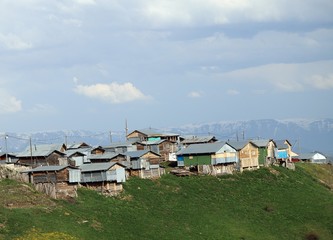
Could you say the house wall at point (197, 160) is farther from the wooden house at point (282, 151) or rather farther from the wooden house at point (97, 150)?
the wooden house at point (282, 151)

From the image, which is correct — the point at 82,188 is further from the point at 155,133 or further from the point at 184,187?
the point at 155,133

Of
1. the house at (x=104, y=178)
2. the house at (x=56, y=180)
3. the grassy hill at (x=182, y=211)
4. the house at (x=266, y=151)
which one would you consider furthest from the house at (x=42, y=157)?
the house at (x=266, y=151)

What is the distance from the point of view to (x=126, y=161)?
3829 inches

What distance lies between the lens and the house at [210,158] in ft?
347

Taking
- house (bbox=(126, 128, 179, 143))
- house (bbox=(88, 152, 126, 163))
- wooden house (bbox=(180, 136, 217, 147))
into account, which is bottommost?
house (bbox=(88, 152, 126, 163))

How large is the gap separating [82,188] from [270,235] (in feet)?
92.7

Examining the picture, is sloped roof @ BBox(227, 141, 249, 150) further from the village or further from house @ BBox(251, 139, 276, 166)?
house @ BBox(251, 139, 276, 166)

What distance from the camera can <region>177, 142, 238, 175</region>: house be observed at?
10575 centimetres

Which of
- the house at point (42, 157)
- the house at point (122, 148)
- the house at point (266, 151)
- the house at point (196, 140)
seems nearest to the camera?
the house at point (42, 157)

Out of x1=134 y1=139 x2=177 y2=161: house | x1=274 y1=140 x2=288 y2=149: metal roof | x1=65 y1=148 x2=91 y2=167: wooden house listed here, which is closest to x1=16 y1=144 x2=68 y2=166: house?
x1=65 y1=148 x2=91 y2=167: wooden house

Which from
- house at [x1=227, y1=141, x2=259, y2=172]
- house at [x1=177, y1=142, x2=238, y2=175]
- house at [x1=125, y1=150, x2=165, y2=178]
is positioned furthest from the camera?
house at [x1=227, y1=141, x2=259, y2=172]

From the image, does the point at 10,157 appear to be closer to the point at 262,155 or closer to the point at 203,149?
the point at 203,149

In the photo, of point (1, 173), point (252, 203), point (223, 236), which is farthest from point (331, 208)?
point (1, 173)

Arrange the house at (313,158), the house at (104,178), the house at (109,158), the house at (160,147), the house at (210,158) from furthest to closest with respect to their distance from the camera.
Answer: the house at (313,158) < the house at (160,147) < the house at (210,158) < the house at (109,158) < the house at (104,178)
